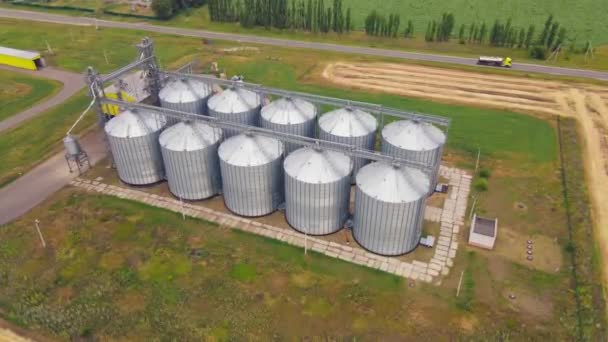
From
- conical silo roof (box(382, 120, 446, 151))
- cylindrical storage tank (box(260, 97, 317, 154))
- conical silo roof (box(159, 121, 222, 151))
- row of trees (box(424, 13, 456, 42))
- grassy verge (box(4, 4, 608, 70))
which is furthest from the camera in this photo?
row of trees (box(424, 13, 456, 42))

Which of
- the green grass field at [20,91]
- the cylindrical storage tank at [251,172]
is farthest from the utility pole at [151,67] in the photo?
the green grass field at [20,91]

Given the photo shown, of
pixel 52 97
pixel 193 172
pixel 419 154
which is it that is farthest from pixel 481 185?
pixel 52 97

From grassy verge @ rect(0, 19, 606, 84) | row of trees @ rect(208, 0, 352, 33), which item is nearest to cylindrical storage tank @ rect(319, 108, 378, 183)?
grassy verge @ rect(0, 19, 606, 84)

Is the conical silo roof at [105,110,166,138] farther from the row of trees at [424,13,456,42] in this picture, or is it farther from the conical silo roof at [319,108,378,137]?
the row of trees at [424,13,456,42]

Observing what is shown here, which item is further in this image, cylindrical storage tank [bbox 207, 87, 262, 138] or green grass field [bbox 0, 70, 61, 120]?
green grass field [bbox 0, 70, 61, 120]

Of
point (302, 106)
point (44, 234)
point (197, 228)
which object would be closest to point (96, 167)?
point (44, 234)

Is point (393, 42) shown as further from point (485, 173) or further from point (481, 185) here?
point (481, 185)
